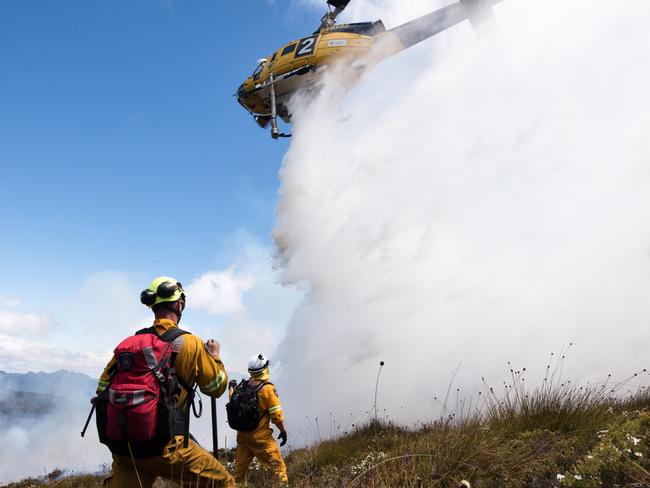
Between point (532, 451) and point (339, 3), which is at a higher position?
point (339, 3)

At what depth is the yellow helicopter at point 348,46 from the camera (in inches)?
655

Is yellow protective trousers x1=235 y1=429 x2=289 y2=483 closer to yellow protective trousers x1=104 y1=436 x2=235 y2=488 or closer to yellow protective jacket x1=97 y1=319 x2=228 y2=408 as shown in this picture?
yellow protective trousers x1=104 y1=436 x2=235 y2=488

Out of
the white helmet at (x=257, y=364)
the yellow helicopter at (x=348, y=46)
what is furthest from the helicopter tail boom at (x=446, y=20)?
the white helmet at (x=257, y=364)

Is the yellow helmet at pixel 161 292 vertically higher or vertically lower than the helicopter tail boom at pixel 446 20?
lower

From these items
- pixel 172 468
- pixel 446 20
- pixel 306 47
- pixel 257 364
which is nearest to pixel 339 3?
pixel 306 47

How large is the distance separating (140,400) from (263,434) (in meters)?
3.67

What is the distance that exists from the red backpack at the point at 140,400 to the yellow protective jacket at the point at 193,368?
9cm

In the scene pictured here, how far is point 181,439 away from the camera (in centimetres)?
313

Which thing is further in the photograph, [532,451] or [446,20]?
[446,20]

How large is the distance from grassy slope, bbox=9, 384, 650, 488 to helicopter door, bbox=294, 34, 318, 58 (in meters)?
15.4

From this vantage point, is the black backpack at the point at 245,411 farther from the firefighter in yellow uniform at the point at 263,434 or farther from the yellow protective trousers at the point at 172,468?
the yellow protective trousers at the point at 172,468

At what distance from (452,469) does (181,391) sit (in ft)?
7.23

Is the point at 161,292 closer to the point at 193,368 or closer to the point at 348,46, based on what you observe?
the point at 193,368

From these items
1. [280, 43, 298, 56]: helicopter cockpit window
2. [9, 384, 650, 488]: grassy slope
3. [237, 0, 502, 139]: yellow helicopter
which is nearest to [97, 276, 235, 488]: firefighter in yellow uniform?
[9, 384, 650, 488]: grassy slope
